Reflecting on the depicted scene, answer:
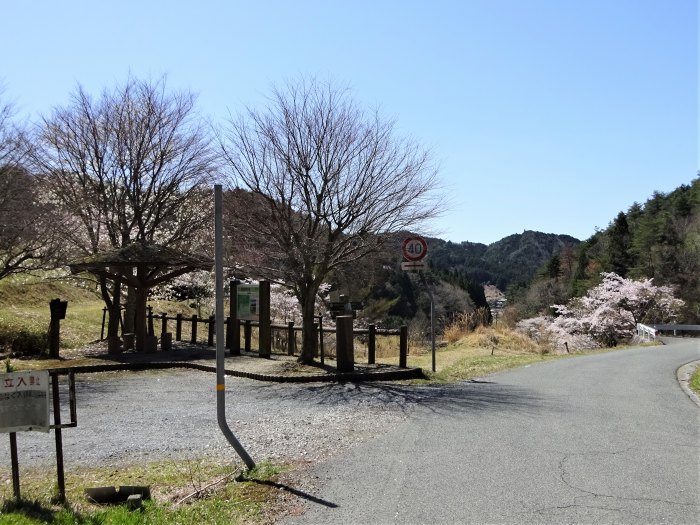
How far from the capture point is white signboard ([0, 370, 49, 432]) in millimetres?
5406

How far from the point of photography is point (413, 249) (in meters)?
13.8

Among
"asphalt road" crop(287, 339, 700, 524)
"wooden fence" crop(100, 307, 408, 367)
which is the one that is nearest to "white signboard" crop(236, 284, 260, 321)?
"wooden fence" crop(100, 307, 408, 367)

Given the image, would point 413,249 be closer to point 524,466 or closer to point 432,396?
point 432,396

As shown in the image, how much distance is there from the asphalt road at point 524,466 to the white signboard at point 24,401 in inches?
92.6

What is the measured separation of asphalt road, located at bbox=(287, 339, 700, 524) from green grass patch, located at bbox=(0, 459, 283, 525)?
0.54 m

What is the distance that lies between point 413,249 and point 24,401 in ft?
31.0

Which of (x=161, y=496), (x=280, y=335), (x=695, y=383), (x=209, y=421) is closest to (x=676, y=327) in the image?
(x=280, y=335)

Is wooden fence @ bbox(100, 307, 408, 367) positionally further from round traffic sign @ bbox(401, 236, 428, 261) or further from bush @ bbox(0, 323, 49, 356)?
bush @ bbox(0, 323, 49, 356)

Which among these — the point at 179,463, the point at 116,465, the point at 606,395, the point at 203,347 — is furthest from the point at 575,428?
the point at 203,347

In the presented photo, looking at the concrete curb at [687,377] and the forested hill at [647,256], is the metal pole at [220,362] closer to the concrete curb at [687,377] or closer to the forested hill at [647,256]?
the concrete curb at [687,377]

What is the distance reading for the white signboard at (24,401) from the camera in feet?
17.7

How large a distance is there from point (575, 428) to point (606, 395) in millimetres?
3400

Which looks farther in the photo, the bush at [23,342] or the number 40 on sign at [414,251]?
the bush at [23,342]

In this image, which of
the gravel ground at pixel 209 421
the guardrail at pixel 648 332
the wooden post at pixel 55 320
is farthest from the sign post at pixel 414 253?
the guardrail at pixel 648 332
